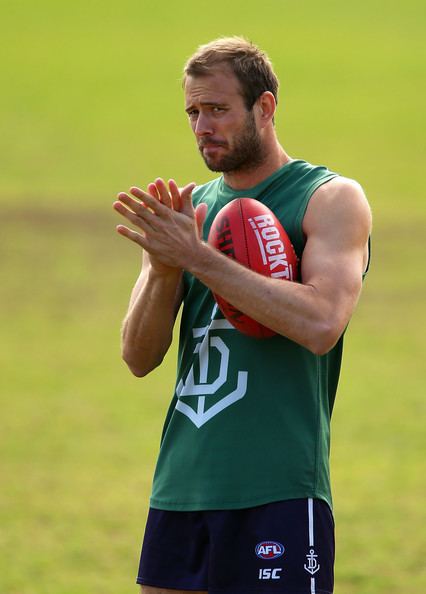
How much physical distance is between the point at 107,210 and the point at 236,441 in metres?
18.6

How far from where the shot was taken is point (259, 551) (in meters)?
3.59

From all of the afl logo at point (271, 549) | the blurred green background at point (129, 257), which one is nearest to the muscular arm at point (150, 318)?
the afl logo at point (271, 549)

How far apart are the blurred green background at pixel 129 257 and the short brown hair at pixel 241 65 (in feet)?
12.2

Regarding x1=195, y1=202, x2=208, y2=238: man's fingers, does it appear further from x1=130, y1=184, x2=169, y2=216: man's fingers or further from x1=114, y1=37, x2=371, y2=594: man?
x1=130, y1=184, x2=169, y2=216: man's fingers

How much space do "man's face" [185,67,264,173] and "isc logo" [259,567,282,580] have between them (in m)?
1.19

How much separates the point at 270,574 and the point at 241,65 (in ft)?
4.96

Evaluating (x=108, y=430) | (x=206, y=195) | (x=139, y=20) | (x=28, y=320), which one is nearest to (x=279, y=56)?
(x=139, y=20)

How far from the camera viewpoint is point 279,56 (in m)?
34.4

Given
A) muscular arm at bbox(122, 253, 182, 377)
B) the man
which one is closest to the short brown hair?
the man

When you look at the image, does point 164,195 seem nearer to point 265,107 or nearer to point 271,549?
point 265,107

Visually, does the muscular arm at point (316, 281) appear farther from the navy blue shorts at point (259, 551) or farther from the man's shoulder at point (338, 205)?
the navy blue shorts at point (259, 551)

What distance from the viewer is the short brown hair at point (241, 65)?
3.79m

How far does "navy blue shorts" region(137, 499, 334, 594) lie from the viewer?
11.7ft

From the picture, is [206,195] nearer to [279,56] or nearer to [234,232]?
[234,232]
